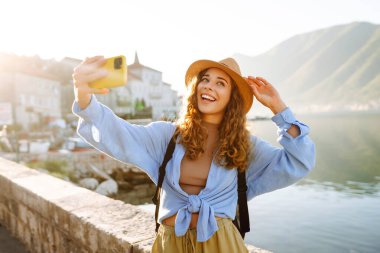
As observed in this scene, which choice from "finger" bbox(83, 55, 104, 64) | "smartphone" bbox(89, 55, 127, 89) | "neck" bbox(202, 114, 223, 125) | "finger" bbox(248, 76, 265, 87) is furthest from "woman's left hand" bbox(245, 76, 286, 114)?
"finger" bbox(83, 55, 104, 64)

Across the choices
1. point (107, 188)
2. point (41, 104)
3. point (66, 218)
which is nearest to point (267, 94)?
point (66, 218)

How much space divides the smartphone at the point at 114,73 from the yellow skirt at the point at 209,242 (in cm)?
86

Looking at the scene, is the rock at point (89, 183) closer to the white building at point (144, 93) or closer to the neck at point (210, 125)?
the neck at point (210, 125)

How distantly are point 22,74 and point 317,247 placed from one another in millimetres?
37651

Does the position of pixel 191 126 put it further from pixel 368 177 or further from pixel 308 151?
pixel 368 177

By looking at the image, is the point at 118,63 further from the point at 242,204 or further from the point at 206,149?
the point at 242,204

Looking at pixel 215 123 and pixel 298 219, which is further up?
pixel 215 123

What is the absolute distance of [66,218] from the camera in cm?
333

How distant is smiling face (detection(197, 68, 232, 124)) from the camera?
2.12 metres

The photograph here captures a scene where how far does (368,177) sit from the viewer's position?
1339 inches

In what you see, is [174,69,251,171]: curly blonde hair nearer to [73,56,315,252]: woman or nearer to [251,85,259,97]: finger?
[73,56,315,252]: woman

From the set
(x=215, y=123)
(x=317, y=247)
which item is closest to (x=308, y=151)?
(x=215, y=123)

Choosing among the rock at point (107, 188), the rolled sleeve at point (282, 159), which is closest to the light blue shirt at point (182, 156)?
the rolled sleeve at point (282, 159)

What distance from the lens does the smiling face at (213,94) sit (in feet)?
6.96
